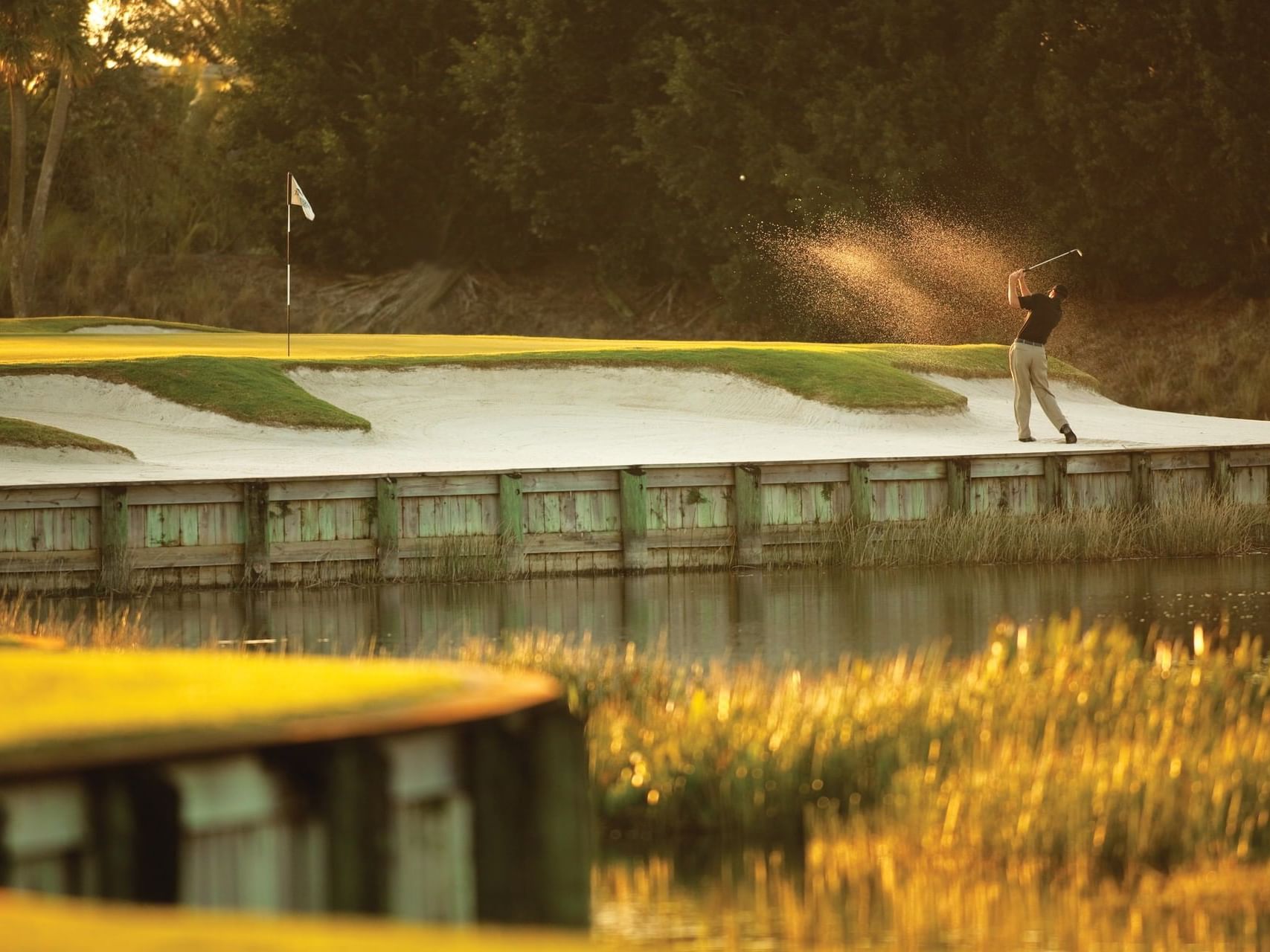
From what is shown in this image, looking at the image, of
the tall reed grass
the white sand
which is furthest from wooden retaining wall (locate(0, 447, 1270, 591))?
the white sand

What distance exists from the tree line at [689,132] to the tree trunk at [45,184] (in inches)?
25.8

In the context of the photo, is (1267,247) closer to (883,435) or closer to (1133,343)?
(1133,343)

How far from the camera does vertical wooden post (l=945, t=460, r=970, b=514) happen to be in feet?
87.4

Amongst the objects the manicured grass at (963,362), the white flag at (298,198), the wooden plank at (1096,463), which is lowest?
the wooden plank at (1096,463)

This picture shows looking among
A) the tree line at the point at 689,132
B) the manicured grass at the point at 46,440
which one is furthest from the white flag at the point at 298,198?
the tree line at the point at 689,132

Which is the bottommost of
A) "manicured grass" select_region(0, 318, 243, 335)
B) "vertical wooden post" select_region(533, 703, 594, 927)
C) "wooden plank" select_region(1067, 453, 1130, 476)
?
"vertical wooden post" select_region(533, 703, 594, 927)

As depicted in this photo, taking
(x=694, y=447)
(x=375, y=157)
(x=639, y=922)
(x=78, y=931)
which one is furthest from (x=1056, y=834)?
(x=375, y=157)

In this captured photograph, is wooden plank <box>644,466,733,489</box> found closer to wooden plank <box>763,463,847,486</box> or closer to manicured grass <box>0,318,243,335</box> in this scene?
wooden plank <box>763,463,847,486</box>

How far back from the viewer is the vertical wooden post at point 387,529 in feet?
80.2

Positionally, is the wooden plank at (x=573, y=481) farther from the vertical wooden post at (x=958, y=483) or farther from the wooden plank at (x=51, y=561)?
the wooden plank at (x=51, y=561)

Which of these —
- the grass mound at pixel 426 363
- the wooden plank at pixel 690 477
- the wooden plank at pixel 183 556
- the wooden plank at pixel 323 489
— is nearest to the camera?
the wooden plank at pixel 183 556

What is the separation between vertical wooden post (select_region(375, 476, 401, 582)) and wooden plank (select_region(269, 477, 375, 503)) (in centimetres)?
14

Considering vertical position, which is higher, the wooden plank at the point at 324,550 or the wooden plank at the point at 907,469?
the wooden plank at the point at 907,469

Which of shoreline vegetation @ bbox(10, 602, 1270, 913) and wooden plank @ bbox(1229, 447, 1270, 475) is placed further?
wooden plank @ bbox(1229, 447, 1270, 475)
